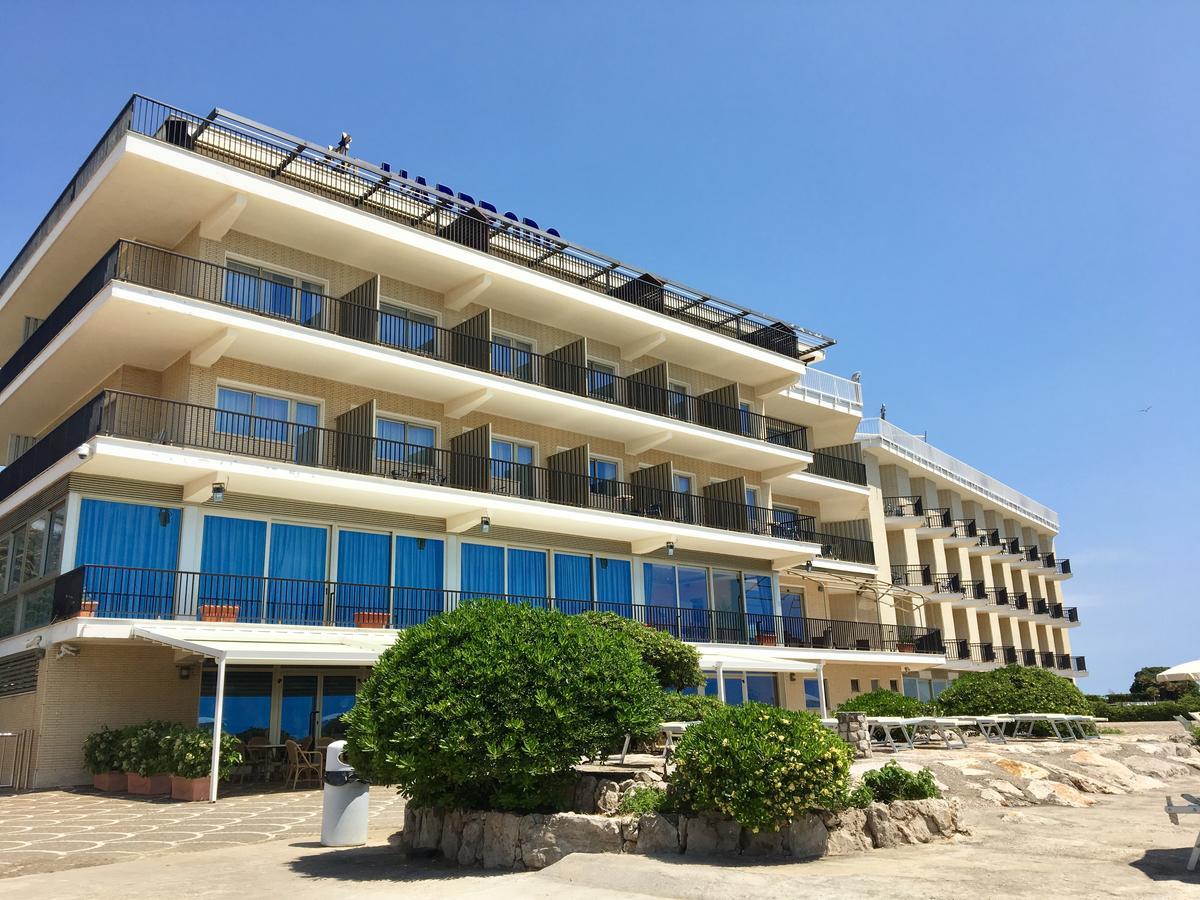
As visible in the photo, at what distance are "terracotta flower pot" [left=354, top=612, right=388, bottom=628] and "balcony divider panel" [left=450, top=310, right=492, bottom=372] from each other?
6.82 meters

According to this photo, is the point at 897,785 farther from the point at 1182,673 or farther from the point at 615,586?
the point at 615,586

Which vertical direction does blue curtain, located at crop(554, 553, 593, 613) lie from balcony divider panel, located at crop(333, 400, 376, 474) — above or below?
below

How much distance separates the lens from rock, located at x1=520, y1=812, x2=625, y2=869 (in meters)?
10.6

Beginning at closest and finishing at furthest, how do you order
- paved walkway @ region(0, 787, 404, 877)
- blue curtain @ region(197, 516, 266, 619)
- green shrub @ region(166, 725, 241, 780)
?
1. paved walkway @ region(0, 787, 404, 877)
2. green shrub @ region(166, 725, 241, 780)
3. blue curtain @ region(197, 516, 266, 619)

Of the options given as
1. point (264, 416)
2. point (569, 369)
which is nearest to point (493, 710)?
point (264, 416)

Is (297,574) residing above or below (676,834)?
above

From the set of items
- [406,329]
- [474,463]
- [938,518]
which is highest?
[406,329]

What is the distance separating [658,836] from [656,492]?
19.7m

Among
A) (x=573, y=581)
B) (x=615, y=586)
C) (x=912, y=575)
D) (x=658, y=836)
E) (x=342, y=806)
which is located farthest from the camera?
(x=912, y=575)

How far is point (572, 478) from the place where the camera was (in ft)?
91.1

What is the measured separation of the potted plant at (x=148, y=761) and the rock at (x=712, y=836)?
11.1m

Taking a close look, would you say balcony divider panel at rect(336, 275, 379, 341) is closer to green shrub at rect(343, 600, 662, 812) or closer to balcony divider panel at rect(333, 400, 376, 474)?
balcony divider panel at rect(333, 400, 376, 474)

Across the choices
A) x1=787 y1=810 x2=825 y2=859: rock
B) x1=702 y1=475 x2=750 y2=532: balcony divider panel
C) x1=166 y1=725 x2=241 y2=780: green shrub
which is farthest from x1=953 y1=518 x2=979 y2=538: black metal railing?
x1=787 y1=810 x2=825 y2=859: rock

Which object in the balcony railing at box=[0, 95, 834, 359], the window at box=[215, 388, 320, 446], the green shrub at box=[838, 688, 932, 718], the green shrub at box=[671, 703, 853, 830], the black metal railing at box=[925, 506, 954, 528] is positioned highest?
the balcony railing at box=[0, 95, 834, 359]
